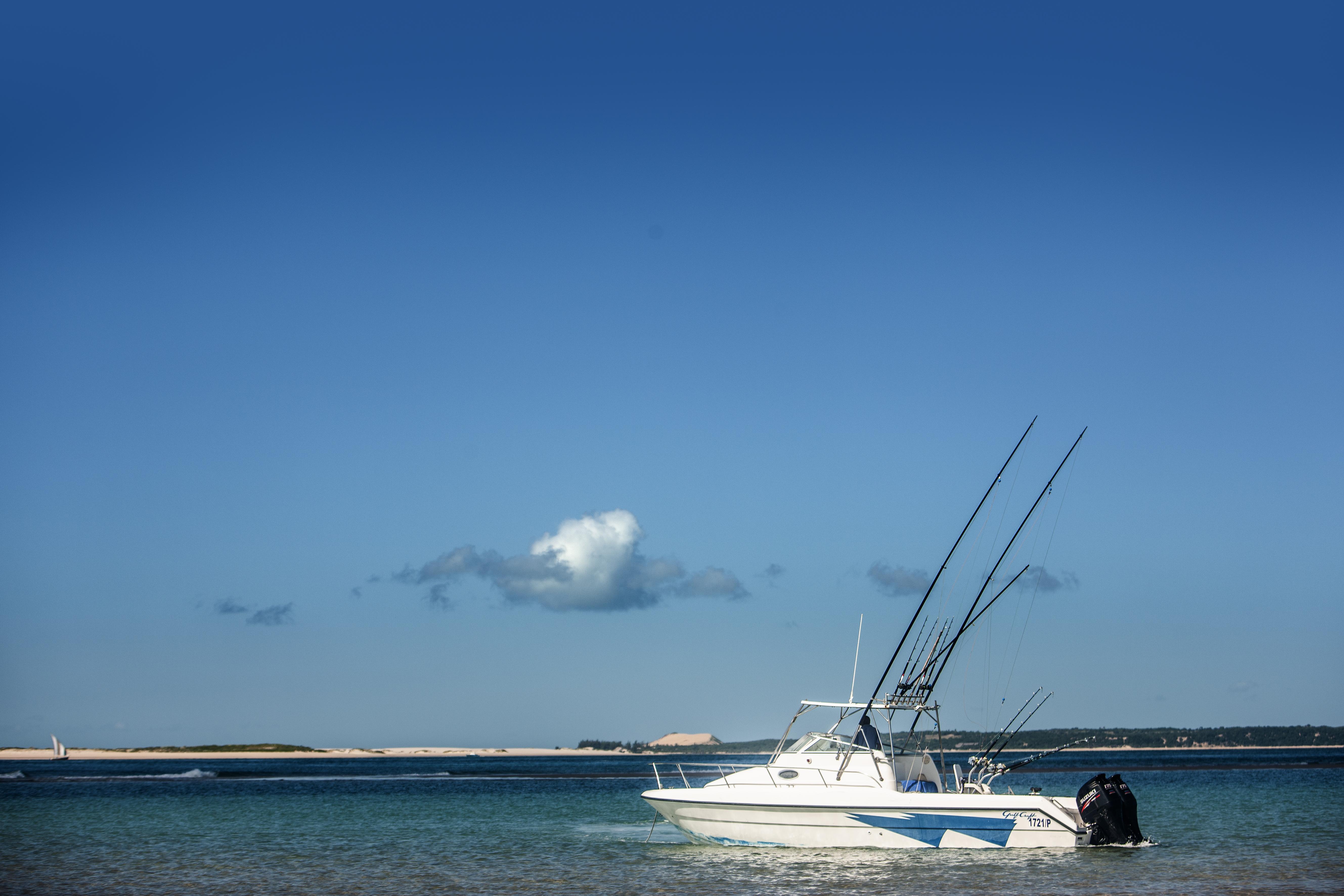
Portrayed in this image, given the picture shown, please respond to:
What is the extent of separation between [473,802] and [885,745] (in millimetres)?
31256

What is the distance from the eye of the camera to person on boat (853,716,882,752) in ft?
81.3

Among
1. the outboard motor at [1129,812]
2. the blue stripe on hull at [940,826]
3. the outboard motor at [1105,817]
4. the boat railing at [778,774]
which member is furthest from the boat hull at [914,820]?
the outboard motor at [1129,812]

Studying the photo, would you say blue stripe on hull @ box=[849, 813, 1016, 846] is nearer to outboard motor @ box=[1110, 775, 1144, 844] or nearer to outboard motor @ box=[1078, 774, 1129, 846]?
outboard motor @ box=[1078, 774, 1129, 846]

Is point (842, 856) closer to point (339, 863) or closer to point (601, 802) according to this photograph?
point (339, 863)

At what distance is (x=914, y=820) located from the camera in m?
23.9

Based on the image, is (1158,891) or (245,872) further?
(245,872)

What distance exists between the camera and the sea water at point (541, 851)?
21906 mm

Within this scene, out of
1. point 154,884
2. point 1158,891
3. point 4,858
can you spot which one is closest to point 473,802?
point 4,858

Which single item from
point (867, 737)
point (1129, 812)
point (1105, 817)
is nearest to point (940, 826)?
point (867, 737)

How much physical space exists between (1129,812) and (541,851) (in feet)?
45.7

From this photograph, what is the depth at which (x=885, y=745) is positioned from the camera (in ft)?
82.2

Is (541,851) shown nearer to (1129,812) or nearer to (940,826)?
(940,826)

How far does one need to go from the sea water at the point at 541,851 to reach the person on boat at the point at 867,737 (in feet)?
7.19

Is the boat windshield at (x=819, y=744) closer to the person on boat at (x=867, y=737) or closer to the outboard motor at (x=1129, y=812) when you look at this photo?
the person on boat at (x=867, y=737)
